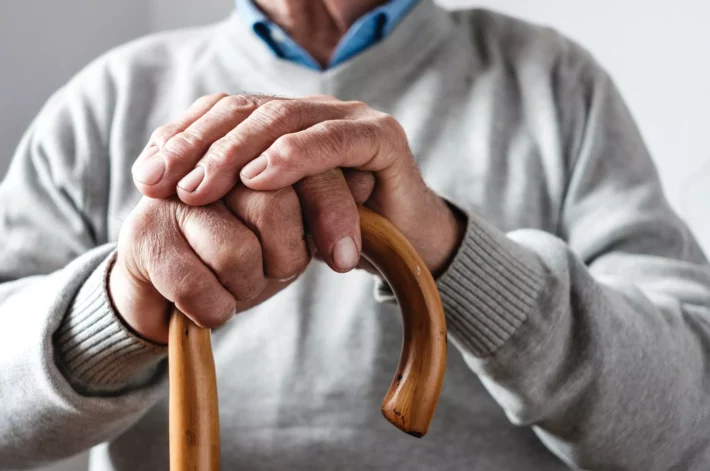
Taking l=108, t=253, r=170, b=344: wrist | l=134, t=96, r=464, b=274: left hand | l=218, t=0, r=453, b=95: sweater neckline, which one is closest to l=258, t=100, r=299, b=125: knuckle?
l=134, t=96, r=464, b=274: left hand

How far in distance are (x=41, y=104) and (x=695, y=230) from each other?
108cm

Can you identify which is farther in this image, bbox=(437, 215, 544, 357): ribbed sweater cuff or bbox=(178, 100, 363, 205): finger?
bbox=(437, 215, 544, 357): ribbed sweater cuff

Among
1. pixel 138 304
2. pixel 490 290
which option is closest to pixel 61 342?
pixel 138 304

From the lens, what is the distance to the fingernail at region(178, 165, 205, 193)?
1.47ft

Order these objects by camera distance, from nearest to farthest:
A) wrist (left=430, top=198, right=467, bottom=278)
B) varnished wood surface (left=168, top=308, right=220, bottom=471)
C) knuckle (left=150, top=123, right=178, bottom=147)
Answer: varnished wood surface (left=168, top=308, right=220, bottom=471) < knuckle (left=150, top=123, right=178, bottom=147) < wrist (left=430, top=198, right=467, bottom=278)

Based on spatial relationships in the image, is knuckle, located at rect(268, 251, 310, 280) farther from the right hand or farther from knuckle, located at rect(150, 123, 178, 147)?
knuckle, located at rect(150, 123, 178, 147)

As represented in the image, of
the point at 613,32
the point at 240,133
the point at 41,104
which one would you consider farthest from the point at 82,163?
the point at 613,32

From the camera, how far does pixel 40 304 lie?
646 millimetres

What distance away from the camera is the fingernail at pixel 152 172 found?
45 centimetres

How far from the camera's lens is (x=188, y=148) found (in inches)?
18.3

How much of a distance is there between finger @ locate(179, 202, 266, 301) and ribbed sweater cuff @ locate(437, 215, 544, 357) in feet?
0.68

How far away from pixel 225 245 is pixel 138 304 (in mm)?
113

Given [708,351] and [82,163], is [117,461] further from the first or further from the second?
[708,351]

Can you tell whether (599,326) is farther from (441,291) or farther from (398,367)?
(398,367)
